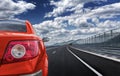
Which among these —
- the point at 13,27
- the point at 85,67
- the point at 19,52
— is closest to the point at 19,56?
the point at 19,52

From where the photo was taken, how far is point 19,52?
3.99 meters

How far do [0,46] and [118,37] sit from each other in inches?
896

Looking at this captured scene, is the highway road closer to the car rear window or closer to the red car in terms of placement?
the car rear window

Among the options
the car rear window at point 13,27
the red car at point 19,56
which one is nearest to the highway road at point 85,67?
the car rear window at point 13,27

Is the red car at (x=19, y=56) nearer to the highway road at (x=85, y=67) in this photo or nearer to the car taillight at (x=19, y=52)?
the car taillight at (x=19, y=52)

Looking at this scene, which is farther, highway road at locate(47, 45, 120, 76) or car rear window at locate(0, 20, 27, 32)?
highway road at locate(47, 45, 120, 76)

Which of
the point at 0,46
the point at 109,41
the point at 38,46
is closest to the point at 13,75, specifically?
the point at 0,46

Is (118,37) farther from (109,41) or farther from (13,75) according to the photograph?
(13,75)

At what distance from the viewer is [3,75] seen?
3.77 meters

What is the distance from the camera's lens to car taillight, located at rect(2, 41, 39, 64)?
3916mm

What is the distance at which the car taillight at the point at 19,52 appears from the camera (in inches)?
154

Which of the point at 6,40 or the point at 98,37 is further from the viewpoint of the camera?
the point at 98,37

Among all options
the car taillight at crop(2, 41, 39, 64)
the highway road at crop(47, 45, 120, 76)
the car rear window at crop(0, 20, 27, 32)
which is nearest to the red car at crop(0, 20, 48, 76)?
the car taillight at crop(2, 41, 39, 64)

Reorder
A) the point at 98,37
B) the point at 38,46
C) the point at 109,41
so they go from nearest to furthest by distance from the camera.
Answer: the point at 38,46 < the point at 109,41 < the point at 98,37
